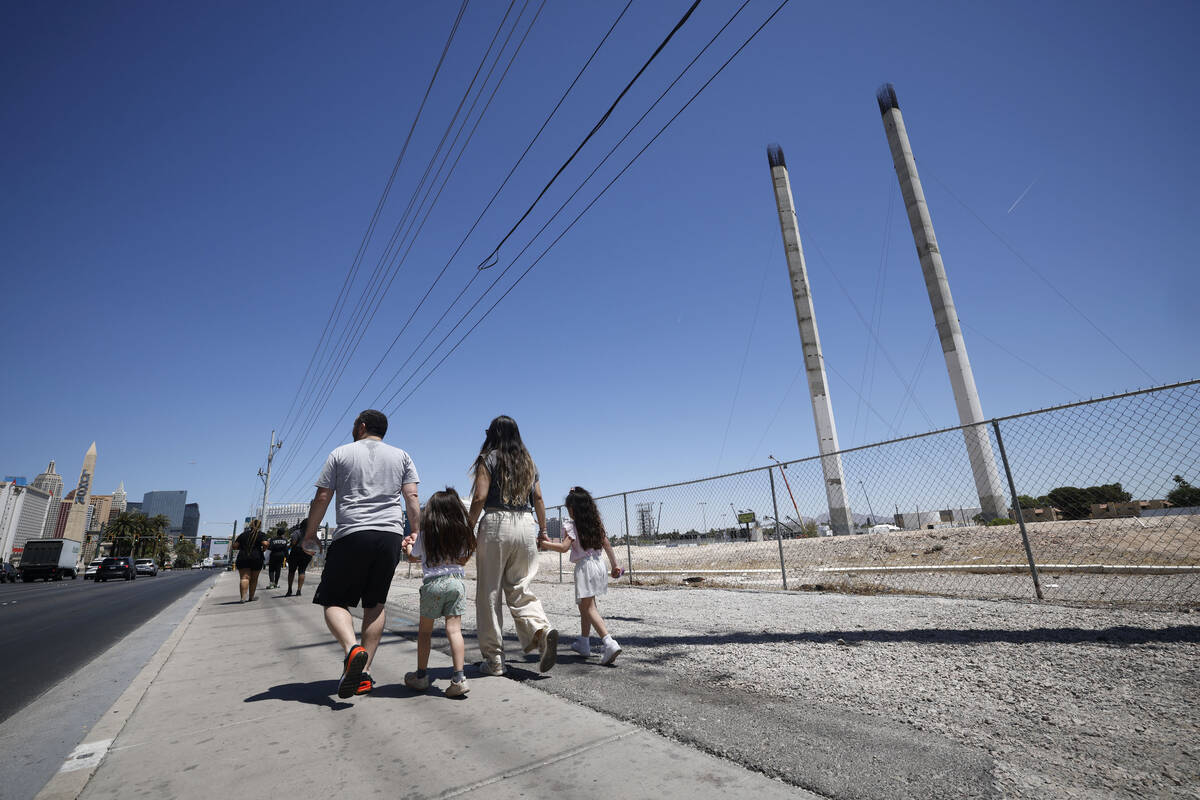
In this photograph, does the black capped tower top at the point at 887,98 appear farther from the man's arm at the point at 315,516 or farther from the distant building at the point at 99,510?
the distant building at the point at 99,510

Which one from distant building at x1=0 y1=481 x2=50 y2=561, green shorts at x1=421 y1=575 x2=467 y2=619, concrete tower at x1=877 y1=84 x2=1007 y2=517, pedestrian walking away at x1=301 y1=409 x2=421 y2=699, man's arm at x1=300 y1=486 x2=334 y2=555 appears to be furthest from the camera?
distant building at x1=0 y1=481 x2=50 y2=561

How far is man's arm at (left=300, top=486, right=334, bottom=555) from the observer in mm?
3195

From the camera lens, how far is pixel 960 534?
11953 mm

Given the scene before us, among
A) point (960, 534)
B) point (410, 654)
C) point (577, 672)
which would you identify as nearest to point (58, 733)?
point (410, 654)

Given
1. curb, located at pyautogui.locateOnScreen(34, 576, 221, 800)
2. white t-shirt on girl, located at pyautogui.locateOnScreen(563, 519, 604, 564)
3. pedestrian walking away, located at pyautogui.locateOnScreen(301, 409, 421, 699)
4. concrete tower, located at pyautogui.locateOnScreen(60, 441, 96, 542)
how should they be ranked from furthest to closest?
concrete tower, located at pyautogui.locateOnScreen(60, 441, 96, 542)
white t-shirt on girl, located at pyautogui.locateOnScreen(563, 519, 604, 564)
pedestrian walking away, located at pyautogui.locateOnScreen(301, 409, 421, 699)
curb, located at pyautogui.locateOnScreen(34, 576, 221, 800)

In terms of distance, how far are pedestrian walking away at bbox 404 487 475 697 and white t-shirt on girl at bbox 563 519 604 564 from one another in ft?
3.42

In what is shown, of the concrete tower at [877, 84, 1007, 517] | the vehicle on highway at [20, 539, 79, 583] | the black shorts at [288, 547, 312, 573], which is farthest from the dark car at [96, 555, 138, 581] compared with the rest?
the concrete tower at [877, 84, 1007, 517]

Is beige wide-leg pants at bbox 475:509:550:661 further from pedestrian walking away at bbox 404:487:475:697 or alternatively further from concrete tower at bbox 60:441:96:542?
concrete tower at bbox 60:441:96:542

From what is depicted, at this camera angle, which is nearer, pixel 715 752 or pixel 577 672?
pixel 715 752

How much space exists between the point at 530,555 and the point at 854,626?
10.5 ft

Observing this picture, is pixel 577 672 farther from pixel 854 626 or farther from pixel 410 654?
pixel 854 626

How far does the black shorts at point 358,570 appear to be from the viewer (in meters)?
3.07

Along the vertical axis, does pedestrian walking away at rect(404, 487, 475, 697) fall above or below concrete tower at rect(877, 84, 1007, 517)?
below

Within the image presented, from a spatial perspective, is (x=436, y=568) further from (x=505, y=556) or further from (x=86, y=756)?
(x=86, y=756)
